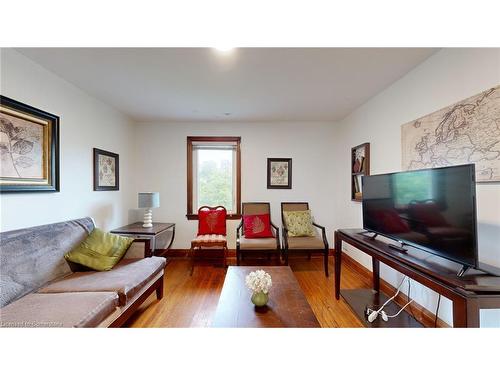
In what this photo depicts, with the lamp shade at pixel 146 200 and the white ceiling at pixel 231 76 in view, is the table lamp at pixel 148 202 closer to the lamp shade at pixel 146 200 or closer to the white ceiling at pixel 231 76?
the lamp shade at pixel 146 200

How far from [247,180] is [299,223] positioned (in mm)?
1181

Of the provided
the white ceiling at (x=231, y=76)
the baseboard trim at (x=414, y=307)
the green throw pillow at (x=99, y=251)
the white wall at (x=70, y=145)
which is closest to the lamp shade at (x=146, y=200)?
the white wall at (x=70, y=145)

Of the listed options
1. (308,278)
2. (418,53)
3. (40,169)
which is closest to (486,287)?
(418,53)

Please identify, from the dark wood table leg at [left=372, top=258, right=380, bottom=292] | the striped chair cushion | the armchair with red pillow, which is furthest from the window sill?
the dark wood table leg at [left=372, top=258, right=380, bottom=292]

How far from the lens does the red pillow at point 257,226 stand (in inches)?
133

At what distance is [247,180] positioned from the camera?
3.80 m

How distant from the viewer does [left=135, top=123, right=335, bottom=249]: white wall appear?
3.76 metres

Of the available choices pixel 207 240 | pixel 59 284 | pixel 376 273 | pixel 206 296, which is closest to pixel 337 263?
pixel 376 273

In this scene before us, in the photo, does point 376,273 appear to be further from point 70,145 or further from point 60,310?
point 70,145

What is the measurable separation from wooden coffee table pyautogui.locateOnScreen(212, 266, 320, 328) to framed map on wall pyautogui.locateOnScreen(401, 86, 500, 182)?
1.51 m
